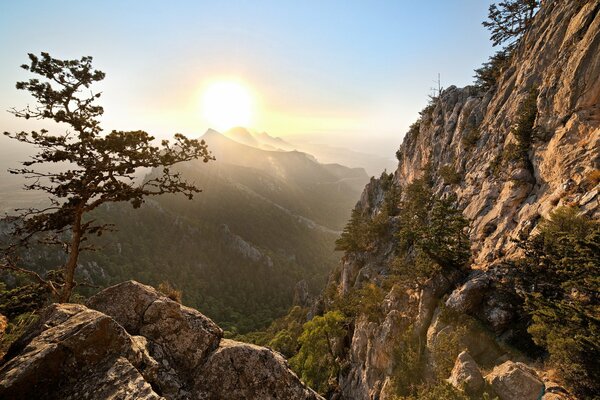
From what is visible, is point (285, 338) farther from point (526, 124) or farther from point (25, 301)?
point (526, 124)

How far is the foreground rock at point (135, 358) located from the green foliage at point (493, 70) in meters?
61.5

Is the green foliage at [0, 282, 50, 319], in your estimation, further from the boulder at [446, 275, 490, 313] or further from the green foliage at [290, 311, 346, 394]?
the green foliage at [290, 311, 346, 394]

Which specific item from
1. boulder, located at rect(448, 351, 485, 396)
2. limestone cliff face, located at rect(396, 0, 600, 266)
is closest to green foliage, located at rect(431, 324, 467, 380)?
boulder, located at rect(448, 351, 485, 396)

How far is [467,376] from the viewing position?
57.1ft

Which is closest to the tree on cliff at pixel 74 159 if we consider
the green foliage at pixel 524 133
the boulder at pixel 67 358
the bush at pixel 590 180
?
the boulder at pixel 67 358

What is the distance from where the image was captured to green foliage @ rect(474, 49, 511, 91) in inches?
2048

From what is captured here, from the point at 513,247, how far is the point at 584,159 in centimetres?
1009

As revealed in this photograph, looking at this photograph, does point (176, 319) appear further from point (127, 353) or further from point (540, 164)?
point (540, 164)

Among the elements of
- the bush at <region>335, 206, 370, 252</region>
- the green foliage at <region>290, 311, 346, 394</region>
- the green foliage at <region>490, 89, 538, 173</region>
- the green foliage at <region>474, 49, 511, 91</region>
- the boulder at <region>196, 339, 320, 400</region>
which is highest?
the green foliage at <region>474, 49, 511, 91</region>

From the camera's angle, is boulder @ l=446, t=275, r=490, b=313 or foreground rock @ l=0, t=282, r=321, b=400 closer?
foreground rock @ l=0, t=282, r=321, b=400

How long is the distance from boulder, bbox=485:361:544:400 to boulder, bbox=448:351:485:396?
2.23 feet

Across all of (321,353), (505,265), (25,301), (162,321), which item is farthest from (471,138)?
(25,301)

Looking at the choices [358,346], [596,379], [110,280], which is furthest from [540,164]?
[110,280]

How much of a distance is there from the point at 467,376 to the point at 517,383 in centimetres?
260
